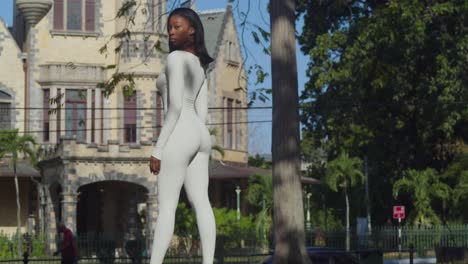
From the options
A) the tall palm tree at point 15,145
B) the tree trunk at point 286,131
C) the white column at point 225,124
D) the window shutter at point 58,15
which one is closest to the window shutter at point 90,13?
the window shutter at point 58,15

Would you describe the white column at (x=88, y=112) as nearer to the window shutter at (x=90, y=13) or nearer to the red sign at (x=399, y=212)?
the window shutter at (x=90, y=13)

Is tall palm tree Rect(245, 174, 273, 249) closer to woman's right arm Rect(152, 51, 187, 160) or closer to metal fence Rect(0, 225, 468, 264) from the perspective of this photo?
metal fence Rect(0, 225, 468, 264)

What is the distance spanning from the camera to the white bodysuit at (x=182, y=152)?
11352 millimetres

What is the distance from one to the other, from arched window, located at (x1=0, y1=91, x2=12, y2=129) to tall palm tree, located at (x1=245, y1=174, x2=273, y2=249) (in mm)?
11496

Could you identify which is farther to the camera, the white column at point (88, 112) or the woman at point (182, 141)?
the white column at point (88, 112)

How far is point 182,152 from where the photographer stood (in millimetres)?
11359

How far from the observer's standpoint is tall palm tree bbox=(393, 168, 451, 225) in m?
49.0

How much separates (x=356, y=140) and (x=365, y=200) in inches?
445

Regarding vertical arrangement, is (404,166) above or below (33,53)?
below

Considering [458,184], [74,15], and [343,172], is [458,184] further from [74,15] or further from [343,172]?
[74,15]

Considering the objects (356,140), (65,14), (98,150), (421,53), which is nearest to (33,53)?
(65,14)

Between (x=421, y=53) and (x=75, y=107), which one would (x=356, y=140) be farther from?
(x=75, y=107)

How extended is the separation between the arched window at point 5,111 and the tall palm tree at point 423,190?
17943 millimetres

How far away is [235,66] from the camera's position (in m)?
60.6
